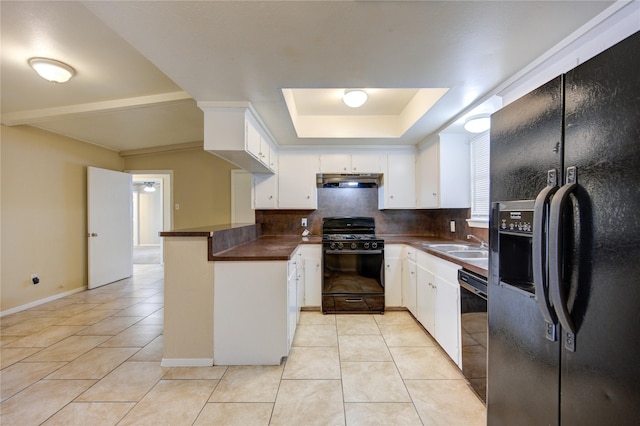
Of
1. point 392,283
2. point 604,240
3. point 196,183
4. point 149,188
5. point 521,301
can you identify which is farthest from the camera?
point 149,188

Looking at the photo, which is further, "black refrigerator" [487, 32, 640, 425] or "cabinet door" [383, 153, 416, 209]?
"cabinet door" [383, 153, 416, 209]

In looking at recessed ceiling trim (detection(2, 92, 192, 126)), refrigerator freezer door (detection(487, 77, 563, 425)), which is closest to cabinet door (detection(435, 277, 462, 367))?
refrigerator freezer door (detection(487, 77, 563, 425))

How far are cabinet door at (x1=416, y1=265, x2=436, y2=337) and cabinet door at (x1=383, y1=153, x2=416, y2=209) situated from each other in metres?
1.12

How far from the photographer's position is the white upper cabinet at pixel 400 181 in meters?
3.64

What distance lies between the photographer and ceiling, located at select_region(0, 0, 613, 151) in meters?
1.23

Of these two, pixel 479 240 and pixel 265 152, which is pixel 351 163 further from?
pixel 479 240

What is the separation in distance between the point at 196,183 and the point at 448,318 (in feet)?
15.4

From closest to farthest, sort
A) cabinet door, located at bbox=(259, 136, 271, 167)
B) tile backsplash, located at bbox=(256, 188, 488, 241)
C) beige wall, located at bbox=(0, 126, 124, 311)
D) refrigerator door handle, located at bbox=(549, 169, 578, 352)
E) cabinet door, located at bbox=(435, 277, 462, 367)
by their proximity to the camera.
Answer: refrigerator door handle, located at bbox=(549, 169, 578, 352) < cabinet door, located at bbox=(435, 277, 462, 367) < cabinet door, located at bbox=(259, 136, 271, 167) < beige wall, located at bbox=(0, 126, 124, 311) < tile backsplash, located at bbox=(256, 188, 488, 241)

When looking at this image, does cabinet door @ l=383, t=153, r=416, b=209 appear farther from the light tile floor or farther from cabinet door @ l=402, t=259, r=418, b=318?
the light tile floor

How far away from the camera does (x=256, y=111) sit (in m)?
2.44

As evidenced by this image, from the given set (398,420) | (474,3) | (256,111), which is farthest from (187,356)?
(474,3)

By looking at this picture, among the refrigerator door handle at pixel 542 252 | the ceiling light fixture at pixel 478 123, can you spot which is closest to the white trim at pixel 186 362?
the refrigerator door handle at pixel 542 252

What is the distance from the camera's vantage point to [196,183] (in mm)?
4949

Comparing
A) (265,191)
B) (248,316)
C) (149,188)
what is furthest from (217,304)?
(149,188)
